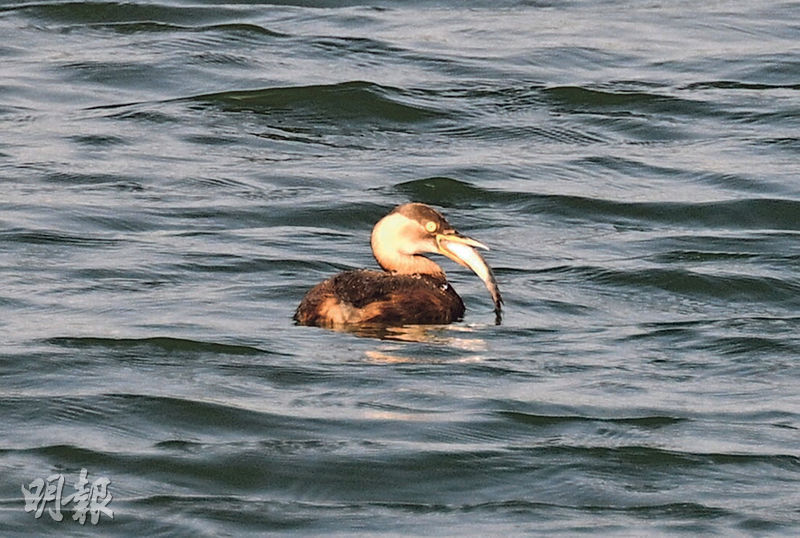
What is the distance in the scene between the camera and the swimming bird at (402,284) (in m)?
10.9

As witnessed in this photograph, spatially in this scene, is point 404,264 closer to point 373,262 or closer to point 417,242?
point 417,242

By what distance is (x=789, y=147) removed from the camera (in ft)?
53.7

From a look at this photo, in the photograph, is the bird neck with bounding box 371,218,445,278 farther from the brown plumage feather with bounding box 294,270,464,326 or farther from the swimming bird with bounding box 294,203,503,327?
the brown plumage feather with bounding box 294,270,464,326

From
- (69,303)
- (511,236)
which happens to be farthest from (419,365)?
(511,236)

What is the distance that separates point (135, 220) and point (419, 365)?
13.2ft

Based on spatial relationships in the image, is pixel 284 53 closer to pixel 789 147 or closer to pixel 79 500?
pixel 789 147
